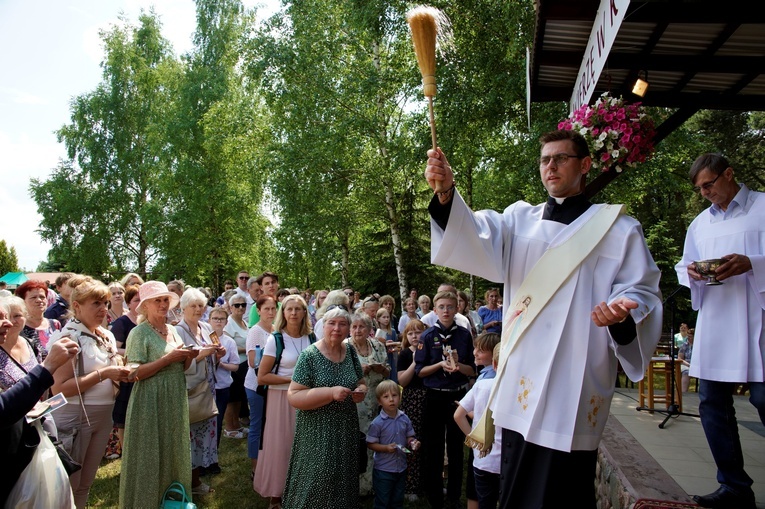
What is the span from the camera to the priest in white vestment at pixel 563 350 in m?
2.47

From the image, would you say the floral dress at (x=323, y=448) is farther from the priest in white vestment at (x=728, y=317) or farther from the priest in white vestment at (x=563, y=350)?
the priest in white vestment at (x=728, y=317)

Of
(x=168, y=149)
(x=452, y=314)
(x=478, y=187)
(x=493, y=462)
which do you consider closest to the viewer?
(x=493, y=462)

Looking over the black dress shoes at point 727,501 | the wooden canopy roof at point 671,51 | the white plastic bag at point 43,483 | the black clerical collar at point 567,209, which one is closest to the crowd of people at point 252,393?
the white plastic bag at point 43,483

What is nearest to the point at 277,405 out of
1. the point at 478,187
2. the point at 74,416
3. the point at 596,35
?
the point at 74,416

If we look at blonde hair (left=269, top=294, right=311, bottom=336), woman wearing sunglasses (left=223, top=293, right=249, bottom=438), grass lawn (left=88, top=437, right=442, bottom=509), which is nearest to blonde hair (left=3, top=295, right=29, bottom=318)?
blonde hair (left=269, top=294, right=311, bottom=336)

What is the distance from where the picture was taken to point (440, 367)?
6020mm

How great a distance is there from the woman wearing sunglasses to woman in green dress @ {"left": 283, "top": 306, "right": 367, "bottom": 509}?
3366 mm

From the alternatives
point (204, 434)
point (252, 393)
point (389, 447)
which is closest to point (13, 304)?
point (204, 434)

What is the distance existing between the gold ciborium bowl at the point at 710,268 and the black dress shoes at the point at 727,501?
4.35 feet

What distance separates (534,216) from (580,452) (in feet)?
3.62

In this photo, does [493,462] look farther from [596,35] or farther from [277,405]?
[596,35]

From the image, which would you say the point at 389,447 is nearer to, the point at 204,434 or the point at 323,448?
the point at 323,448

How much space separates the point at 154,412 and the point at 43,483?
68.0 inches

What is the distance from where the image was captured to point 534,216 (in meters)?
2.91
